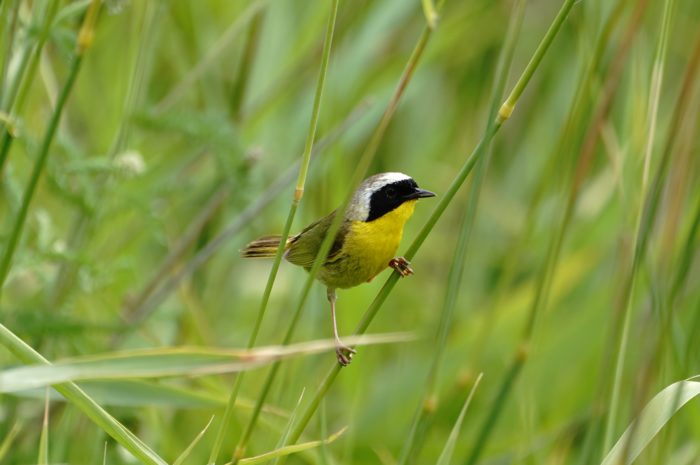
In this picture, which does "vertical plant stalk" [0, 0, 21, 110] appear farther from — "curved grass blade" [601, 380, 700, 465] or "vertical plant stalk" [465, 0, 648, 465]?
"curved grass blade" [601, 380, 700, 465]

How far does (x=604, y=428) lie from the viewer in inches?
77.1

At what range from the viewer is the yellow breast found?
2.33 meters

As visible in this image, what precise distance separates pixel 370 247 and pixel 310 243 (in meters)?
0.15

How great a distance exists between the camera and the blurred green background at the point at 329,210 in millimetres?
A: 2242

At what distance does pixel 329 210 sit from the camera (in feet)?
9.04

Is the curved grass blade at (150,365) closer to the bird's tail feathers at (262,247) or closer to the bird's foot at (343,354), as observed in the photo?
the bird's foot at (343,354)

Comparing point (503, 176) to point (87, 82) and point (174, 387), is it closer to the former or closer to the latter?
point (87, 82)

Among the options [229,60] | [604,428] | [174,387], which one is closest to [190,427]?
[174,387]

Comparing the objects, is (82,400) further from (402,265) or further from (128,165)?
(128,165)

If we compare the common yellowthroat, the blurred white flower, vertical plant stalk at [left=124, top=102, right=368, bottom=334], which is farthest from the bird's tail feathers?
the blurred white flower

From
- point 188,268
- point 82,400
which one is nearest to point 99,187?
point 188,268

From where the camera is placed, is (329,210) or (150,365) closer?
(150,365)

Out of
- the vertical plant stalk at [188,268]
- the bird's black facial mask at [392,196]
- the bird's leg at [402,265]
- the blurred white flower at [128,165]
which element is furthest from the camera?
the vertical plant stalk at [188,268]

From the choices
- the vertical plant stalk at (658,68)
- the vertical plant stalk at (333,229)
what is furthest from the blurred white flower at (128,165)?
the vertical plant stalk at (658,68)
